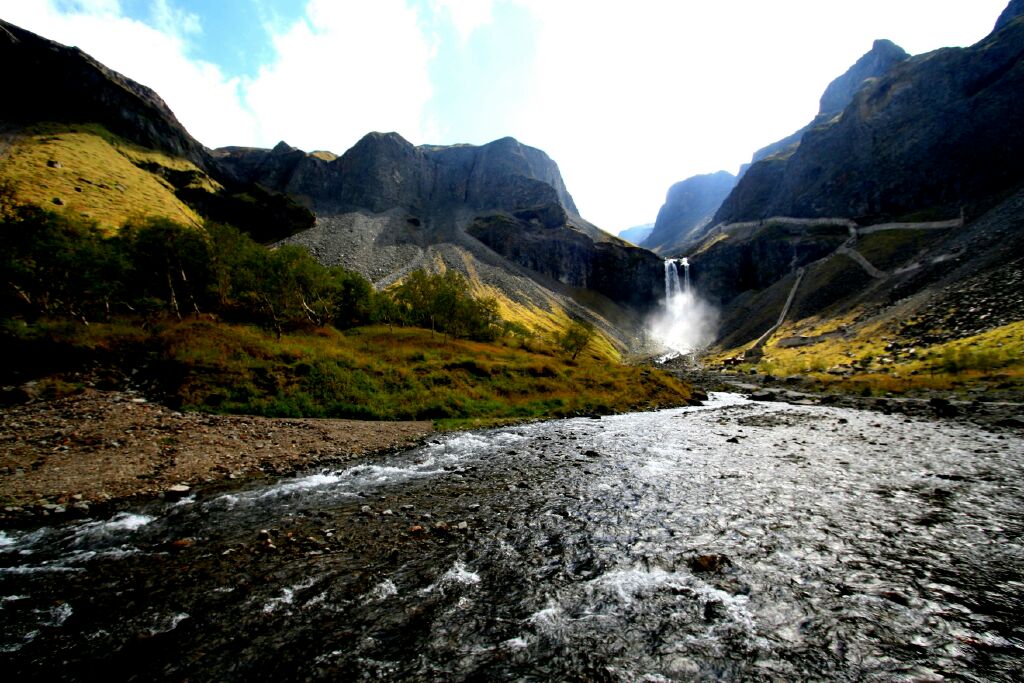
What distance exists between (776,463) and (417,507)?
58.3 ft

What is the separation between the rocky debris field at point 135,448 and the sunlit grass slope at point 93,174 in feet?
247

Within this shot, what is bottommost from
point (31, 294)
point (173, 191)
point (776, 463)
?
point (776, 463)

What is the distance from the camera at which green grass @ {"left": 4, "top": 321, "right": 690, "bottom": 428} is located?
92.0ft

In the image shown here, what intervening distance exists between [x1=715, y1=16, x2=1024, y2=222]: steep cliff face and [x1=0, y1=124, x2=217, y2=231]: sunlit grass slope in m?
233

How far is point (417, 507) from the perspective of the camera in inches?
554

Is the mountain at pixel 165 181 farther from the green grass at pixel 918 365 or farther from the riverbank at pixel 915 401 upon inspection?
the riverbank at pixel 915 401

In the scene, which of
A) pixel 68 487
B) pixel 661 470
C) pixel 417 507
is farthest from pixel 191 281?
pixel 661 470

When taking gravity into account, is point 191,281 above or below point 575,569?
above

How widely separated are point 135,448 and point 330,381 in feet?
49.5

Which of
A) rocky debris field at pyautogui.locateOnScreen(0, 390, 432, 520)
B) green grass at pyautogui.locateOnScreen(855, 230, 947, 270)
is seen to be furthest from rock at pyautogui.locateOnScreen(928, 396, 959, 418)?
green grass at pyautogui.locateOnScreen(855, 230, 947, 270)

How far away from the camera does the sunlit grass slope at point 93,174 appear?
313 ft

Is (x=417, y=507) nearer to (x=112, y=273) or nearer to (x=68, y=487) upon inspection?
(x=68, y=487)

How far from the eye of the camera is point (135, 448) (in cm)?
1833

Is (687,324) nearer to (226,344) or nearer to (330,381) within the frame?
(330,381)
